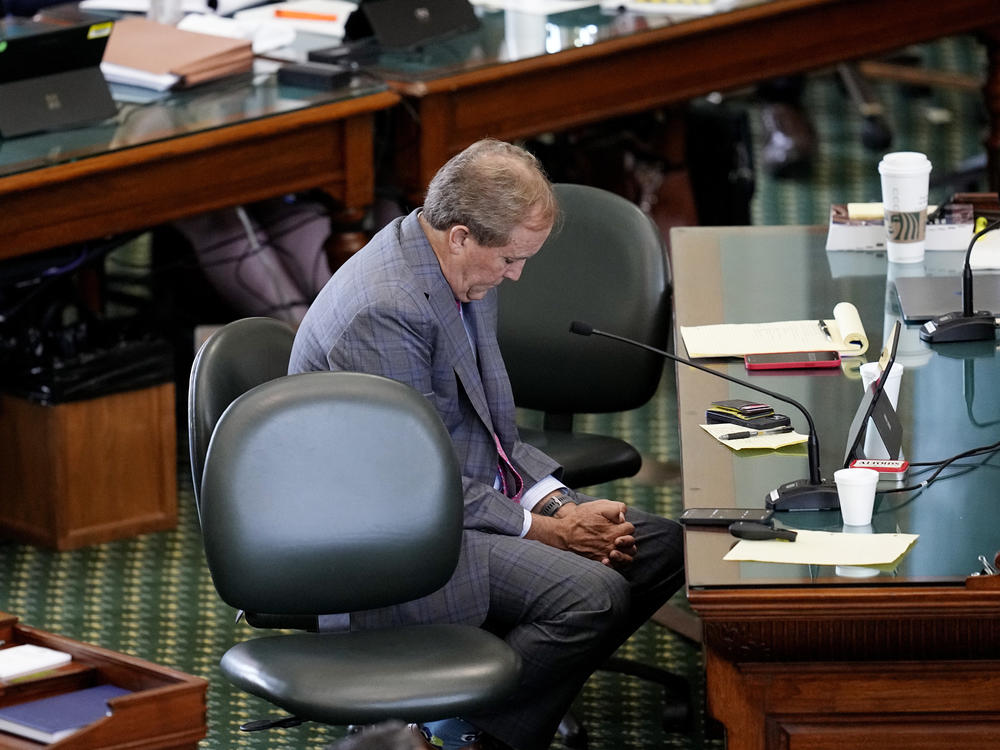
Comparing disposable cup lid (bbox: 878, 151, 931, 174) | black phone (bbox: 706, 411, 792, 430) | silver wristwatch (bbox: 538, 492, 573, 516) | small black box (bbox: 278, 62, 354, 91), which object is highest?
small black box (bbox: 278, 62, 354, 91)

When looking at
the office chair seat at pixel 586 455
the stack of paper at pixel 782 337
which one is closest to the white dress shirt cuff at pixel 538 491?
the office chair seat at pixel 586 455

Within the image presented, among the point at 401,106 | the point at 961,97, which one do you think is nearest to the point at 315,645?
the point at 401,106

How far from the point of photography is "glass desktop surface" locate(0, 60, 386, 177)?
3264 mm

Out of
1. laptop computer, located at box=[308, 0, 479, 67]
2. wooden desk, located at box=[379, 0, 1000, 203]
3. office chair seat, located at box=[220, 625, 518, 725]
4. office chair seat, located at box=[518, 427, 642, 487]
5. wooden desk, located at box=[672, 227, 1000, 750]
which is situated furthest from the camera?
laptop computer, located at box=[308, 0, 479, 67]

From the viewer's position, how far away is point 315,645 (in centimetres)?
Answer: 210

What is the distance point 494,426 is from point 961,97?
490 cm

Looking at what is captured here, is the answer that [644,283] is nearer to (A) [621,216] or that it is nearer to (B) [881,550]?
(A) [621,216]

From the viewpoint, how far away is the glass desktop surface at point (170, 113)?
326cm

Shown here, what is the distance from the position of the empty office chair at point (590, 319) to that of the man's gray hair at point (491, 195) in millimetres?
557

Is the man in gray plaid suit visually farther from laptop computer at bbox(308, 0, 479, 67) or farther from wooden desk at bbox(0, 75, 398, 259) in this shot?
laptop computer at bbox(308, 0, 479, 67)

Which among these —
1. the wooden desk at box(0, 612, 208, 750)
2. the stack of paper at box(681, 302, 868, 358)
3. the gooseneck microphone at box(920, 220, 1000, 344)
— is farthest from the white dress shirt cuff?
the wooden desk at box(0, 612, 208, 750)

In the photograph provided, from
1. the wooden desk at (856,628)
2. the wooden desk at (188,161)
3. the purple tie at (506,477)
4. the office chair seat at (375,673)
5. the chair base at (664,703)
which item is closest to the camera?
the wooden desk at (856,628)

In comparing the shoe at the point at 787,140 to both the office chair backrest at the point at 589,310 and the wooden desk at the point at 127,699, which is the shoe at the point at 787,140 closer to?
the office chair backrest at the point at 589,310

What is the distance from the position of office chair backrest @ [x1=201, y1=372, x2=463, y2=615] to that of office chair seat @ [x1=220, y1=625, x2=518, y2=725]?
61mm
